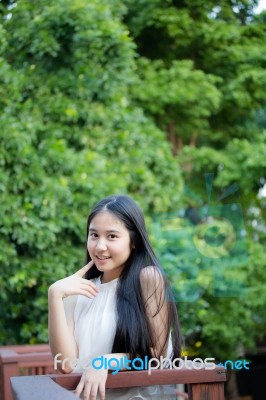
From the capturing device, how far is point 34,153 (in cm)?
380

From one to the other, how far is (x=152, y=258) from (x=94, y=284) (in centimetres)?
16

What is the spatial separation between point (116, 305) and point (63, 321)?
133 millimetres

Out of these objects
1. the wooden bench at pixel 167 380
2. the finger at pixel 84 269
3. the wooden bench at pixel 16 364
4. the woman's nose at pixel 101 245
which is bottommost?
the wooden bench at pixel 16 364

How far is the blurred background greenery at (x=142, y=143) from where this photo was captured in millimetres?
Answer: 3850

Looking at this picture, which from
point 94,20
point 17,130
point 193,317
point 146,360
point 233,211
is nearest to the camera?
point 146,360

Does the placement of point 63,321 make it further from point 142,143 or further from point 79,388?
point 142,143

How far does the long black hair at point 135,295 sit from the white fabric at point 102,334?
23 millimetres

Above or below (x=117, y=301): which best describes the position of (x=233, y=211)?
below

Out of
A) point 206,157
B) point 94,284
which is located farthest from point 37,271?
point 206,157

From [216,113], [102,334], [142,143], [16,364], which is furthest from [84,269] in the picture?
[216,113]

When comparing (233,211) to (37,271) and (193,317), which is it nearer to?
(193,317)

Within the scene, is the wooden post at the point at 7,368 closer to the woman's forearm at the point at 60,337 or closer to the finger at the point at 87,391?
the woman's forearm at the point at 60,337

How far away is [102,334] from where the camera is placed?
4.98ft

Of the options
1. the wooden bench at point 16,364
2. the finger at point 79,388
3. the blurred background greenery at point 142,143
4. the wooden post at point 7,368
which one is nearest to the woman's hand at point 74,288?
the finger at point 79,388
